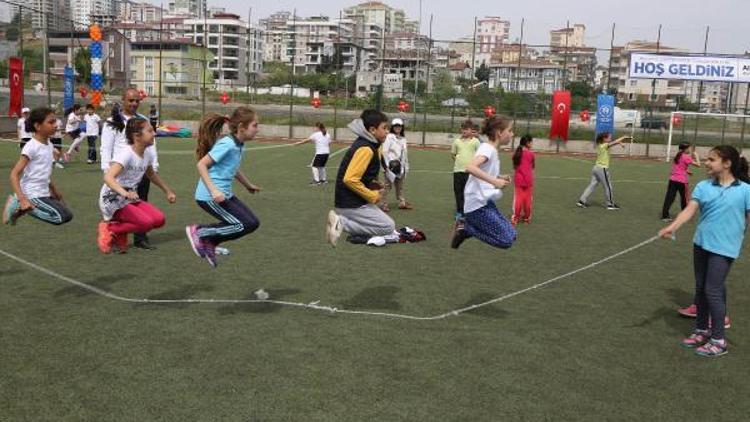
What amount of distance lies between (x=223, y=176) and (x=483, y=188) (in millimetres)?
2697

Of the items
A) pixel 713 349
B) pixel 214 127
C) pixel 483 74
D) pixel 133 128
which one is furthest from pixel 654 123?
pixel 214 127

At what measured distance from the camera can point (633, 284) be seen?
30.2 feet

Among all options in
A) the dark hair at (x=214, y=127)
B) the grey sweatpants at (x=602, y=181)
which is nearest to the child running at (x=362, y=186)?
the dark hair at (x=214, y=127)

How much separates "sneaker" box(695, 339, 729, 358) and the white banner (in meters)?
34.8

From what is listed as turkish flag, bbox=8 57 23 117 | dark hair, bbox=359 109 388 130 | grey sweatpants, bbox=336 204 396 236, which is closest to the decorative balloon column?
turkish flag, bbox=8 57 23 117

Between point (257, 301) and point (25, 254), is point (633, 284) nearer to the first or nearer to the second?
point (257, 301)

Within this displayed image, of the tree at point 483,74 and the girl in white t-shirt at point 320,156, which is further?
the tree at point 483,74

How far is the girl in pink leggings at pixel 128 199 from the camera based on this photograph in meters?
7.42

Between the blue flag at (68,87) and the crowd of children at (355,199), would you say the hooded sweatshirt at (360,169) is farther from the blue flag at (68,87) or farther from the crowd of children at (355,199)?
the blue flag at (68,87)

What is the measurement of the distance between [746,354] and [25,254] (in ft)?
28.8

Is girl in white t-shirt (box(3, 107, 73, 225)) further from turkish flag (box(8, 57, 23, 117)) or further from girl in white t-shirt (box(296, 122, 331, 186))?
turkish flag (box(8, 57, 23, 117))

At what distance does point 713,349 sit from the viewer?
21.1ft

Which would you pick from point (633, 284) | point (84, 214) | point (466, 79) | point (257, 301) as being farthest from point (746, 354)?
point (466, 79)

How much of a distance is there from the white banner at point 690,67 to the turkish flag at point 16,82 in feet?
98.7
